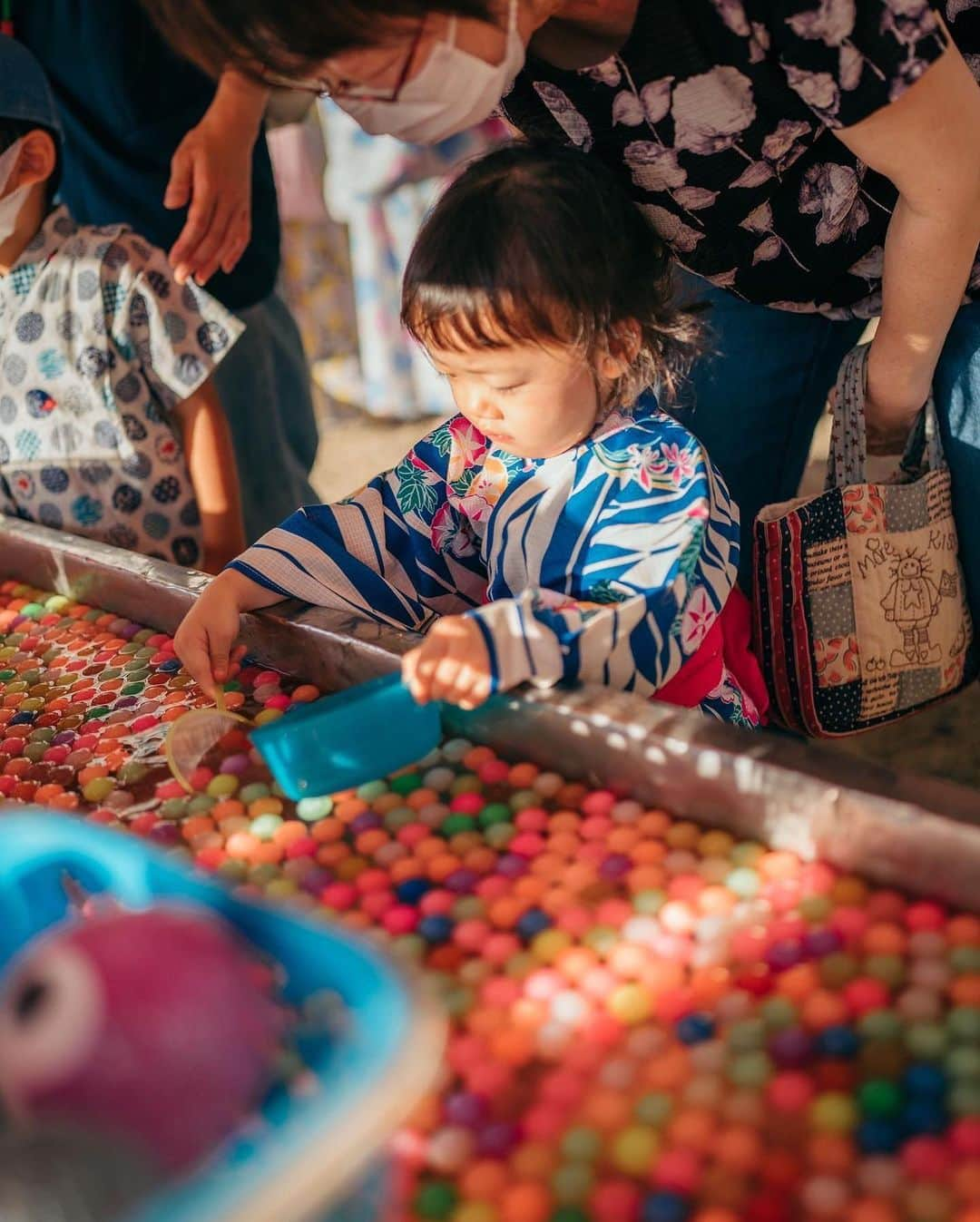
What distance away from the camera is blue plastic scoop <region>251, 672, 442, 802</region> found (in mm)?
923

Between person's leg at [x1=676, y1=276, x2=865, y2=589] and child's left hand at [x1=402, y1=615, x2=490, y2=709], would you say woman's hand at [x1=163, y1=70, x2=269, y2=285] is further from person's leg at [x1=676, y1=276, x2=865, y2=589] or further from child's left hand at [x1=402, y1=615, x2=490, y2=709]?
child's left hand at [x1=402, y1=615, x2=490, y2=709]

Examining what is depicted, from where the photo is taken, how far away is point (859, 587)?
125cm

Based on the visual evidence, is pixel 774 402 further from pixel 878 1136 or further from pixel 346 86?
pixel 878 1136

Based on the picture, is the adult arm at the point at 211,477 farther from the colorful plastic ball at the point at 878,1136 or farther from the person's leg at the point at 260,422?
the colorful plastic ball at the point at 878,1136

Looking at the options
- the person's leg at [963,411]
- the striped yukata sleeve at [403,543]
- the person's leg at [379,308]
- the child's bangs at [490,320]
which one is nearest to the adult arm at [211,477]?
the striped yukata sleeve at [403,543]

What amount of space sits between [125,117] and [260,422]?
54cm

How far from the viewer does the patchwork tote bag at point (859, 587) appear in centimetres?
124

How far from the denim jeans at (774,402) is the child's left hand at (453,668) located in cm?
56

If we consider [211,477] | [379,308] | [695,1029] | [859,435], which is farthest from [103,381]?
[379,308]

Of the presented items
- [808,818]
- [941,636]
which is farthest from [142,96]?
[808,818]

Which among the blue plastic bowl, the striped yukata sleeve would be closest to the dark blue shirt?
the striped yukata sleeve

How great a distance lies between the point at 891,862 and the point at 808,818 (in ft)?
0.19

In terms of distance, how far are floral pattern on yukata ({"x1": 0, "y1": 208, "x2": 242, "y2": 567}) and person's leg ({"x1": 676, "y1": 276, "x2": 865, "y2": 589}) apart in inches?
25.0

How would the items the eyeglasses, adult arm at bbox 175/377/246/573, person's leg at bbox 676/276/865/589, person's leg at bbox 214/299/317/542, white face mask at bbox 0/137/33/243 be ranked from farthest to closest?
person's leg at bbox 214/299/317/542, adult arm at bbox 175/377/246/573, white face mask at bbox 0/137/33/243, person's leg at bbox 676/276/865/589, the eyeglasses
